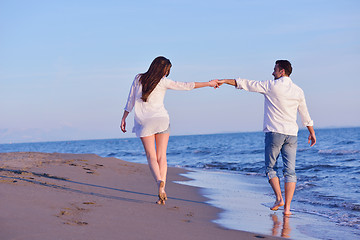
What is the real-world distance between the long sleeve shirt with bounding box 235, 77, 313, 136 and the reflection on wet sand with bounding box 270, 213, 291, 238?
43.1 inches

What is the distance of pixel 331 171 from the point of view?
1274 cm

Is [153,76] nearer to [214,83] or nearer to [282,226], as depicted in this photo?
[214,83]

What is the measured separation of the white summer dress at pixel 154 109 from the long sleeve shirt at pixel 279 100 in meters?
0.84

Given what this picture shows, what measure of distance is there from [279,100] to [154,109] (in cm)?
163

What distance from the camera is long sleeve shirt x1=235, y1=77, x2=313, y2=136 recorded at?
5207mm

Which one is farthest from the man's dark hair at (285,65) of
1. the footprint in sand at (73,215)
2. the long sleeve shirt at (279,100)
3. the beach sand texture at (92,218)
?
the footprint in sand at (73,215)

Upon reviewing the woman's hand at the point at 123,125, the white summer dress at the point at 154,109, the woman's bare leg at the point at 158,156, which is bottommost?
the woman's bare leg at the point at 158,156

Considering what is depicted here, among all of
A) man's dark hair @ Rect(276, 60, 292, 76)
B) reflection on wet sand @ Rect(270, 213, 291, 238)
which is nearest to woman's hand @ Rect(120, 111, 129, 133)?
man's dark hair @ Rect(276, 60, 292, 76)

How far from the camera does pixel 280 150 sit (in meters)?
5.40

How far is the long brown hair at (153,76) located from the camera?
16.4 ft

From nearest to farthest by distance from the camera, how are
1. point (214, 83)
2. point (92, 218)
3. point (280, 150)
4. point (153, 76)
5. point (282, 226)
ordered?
point (92, 218), point (282, 226), point (153, 76), point (280, 150), point (214, 83)

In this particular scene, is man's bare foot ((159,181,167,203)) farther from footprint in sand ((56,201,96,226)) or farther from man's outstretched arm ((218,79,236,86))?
man's outstretched arm ((218,79,236,86))

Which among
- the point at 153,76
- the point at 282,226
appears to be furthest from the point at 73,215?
the point at 282,226

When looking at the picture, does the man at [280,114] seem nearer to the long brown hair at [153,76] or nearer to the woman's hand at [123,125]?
the long brown hair at [153,76]
